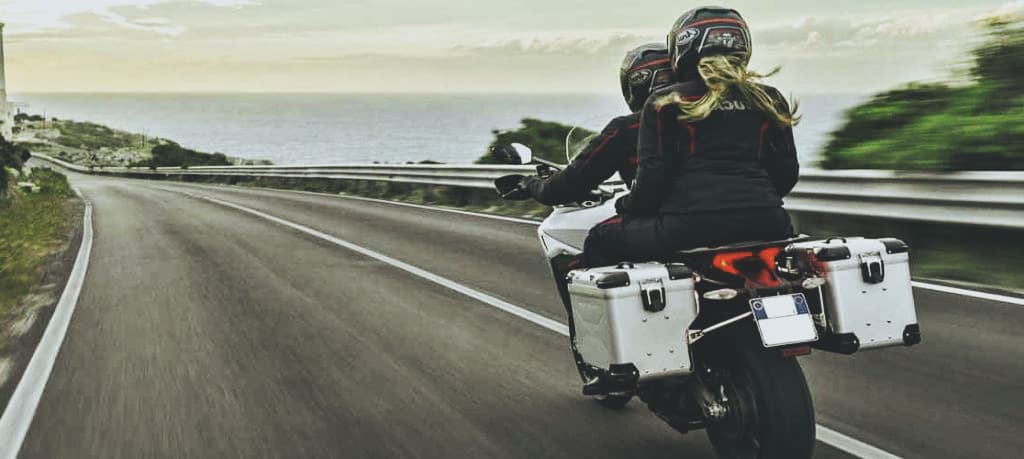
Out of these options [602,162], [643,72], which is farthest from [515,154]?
[643,72]

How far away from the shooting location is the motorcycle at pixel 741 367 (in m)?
3.70

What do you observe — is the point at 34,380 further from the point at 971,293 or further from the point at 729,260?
the point at 971,293

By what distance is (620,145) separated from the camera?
4477 millimetres

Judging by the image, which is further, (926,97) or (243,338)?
(926,97)

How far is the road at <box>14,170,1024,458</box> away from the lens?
489 cm

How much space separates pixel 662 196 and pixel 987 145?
708 cm

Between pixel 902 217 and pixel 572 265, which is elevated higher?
pixel 572 265

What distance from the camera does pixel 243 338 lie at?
7531 millimetres

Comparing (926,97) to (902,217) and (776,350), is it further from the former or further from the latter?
(776,350)

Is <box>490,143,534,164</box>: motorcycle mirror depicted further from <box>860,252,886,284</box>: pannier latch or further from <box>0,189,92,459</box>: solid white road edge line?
<box>0,189,92,459</box>: solid white road edge line

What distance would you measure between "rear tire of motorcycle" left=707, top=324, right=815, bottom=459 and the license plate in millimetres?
121

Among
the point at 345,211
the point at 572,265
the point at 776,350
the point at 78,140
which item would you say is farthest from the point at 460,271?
the point at 78,140

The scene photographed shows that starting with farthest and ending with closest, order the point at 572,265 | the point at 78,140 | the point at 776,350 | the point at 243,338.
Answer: the point at 78,140 → the point at 243,338 → the point at 572,265 → the point at 776,350

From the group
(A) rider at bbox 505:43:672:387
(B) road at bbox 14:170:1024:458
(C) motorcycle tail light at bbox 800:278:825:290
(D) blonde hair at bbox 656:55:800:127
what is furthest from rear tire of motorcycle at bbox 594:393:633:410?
(D) blonde hair at bbox 656:55:800:127
